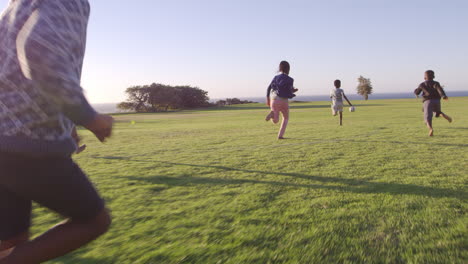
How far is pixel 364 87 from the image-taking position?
8225cm

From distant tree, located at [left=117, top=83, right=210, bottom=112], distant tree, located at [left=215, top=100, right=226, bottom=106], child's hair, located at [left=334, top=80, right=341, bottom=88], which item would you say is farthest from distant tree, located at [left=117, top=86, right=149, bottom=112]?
child's hair, located at [left=334, top=80, right=341, bottom=88]

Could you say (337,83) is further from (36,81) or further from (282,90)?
(36,81)

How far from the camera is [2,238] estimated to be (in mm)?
1434

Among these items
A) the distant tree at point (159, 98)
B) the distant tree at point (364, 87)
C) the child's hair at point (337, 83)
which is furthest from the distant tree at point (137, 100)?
the distant tree at point (364, 87)

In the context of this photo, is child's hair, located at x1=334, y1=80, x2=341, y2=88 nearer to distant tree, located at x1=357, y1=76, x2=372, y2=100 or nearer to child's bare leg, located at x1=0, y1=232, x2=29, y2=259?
child's bare leg, located at x1=0, y1=232, x2=29, y2=259

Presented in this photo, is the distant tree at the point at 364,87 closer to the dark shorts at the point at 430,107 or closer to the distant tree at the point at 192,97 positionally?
the distant tree at the point at 192,97

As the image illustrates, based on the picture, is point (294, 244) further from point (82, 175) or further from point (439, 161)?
point (439, 161)

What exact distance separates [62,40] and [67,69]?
121mm

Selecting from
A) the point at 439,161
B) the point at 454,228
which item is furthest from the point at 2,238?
the point at 439,161

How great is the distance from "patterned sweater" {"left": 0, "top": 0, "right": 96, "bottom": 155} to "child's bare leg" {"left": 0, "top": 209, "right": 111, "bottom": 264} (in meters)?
0.38

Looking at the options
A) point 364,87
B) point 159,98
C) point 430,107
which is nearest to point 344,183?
point 430,107

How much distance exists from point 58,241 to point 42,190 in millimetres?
299

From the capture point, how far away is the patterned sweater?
1.15 metres

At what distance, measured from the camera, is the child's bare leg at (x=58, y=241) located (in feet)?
4.21
